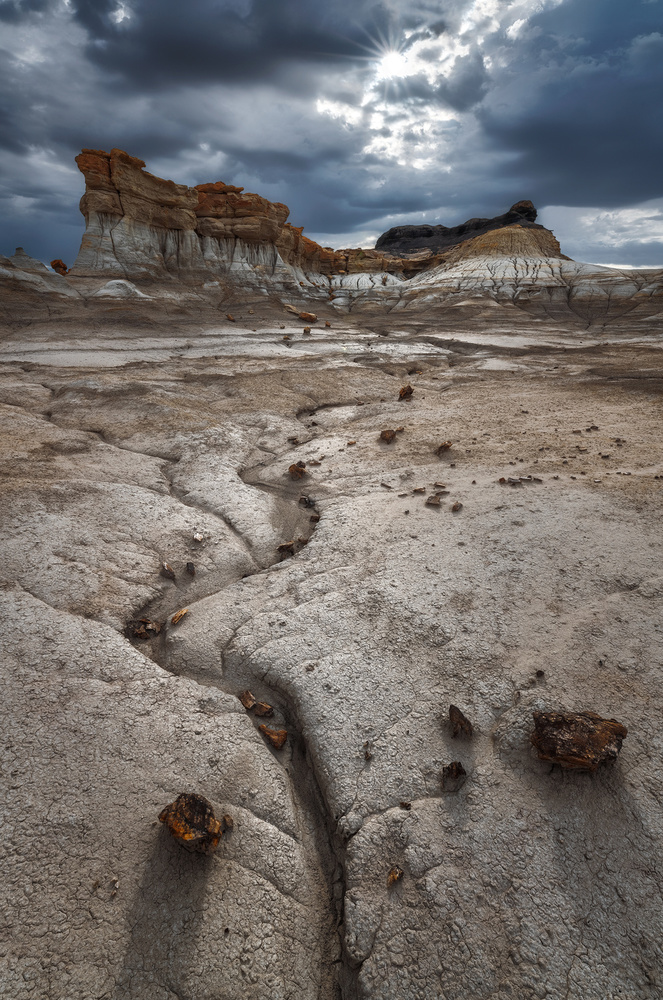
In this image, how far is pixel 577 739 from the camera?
2.57 m

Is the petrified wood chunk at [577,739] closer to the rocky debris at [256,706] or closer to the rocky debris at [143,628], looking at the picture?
the rocky debris at [256,706]

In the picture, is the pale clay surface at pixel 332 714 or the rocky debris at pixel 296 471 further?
the rocky debris at pixel 296 471

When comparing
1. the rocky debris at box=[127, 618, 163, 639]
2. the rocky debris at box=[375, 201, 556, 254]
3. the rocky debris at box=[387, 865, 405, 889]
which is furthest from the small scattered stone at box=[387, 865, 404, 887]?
the rocky debris at box=[375, 201, 556, 254]

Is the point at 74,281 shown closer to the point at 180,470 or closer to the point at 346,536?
the point at 180,470

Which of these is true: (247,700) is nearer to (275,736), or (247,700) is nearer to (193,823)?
(275,736)

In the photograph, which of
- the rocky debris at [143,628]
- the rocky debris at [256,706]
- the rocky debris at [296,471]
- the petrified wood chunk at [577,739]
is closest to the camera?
the petrified wood chunk at [577,739]

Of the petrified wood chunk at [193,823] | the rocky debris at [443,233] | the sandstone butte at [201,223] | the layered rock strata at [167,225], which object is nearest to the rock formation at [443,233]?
the rocky debris at [443,233]

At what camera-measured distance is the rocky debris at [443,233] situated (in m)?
57.9

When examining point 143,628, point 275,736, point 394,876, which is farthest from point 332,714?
point 143,628

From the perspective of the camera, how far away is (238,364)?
12805 millimetres

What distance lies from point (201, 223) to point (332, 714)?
3301 cm

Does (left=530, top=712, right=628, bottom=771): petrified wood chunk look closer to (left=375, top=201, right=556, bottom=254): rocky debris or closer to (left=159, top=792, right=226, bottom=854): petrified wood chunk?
(left=159, top=792, right=226, bottom=854): petrified wood chunk

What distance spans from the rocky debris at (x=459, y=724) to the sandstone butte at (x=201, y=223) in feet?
91.1

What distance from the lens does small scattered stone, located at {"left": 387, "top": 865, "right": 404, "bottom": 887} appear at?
2.26 meters
